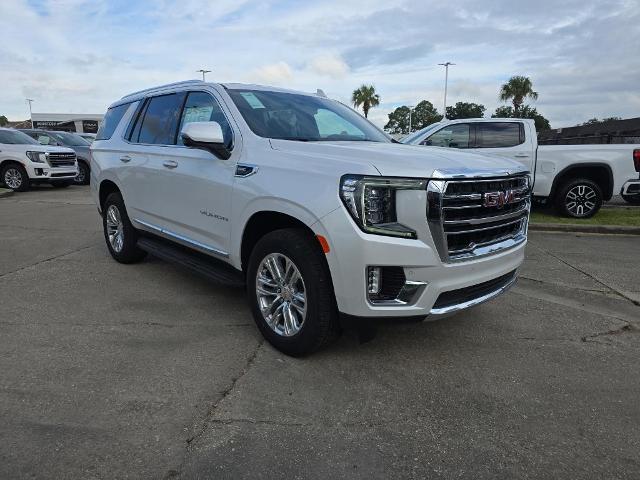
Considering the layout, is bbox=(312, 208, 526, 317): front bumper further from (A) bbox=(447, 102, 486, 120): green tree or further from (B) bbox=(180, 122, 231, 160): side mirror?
(A) bbox=(447, 102, 486, 120): green tree

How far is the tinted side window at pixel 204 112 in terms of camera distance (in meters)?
4.01

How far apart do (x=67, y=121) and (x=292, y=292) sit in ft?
216

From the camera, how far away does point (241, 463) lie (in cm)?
244

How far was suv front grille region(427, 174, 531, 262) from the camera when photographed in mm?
2957

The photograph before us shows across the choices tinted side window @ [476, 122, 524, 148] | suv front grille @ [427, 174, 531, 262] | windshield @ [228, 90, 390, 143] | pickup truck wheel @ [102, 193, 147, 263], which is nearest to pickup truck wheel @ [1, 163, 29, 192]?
pickup truck wheel @ [102, 193, 147, 263]

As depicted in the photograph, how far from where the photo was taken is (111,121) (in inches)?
241

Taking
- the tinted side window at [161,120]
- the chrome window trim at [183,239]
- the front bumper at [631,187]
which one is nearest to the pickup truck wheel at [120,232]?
the chrome window trim at [183,239]

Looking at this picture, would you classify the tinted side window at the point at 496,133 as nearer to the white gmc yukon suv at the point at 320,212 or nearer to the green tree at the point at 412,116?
the white gmc yukon suv at the point at 320,212

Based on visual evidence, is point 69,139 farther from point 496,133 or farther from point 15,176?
point 496,133

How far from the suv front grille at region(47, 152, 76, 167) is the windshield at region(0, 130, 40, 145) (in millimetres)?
950

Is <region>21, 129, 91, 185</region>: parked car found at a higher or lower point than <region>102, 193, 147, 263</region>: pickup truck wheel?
higher

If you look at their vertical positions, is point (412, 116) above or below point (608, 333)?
above

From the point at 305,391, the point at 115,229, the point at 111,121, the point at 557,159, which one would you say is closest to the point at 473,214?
the point at 305,391

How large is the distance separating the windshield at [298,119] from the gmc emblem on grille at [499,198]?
1372 mm
